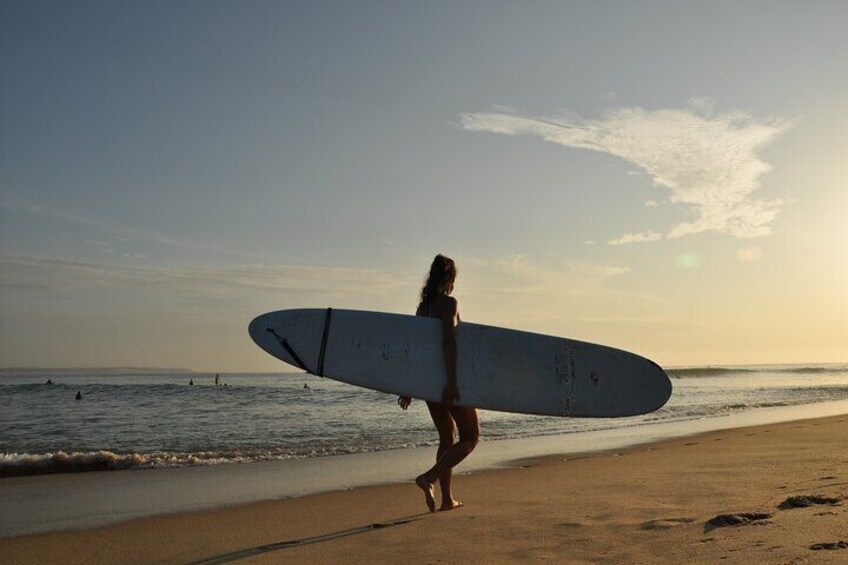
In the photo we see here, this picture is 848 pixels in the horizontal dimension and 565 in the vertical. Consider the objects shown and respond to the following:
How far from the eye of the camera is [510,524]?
12.9 feet

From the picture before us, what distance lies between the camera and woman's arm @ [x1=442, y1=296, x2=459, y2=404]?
14.3 ft

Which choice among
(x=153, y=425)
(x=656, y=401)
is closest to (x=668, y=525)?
(x=656, y=401)

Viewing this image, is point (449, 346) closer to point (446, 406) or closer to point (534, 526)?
point (446, 406)

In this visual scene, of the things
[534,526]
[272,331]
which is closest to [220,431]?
[272,331]

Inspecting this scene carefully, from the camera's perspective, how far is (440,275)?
4.40m

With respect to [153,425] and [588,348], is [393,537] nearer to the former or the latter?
[588,348]

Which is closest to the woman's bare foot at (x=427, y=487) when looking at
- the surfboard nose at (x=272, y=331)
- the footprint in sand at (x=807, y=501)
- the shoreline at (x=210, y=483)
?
the surfboard nose at (x=272, y=331)

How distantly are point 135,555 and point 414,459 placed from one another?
189 inches

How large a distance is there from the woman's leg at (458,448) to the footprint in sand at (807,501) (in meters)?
1.76

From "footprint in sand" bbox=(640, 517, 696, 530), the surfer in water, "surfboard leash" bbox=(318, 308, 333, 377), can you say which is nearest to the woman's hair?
the surfer in water

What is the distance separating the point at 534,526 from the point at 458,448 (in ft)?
2.21

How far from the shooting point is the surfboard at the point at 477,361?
4.90 m

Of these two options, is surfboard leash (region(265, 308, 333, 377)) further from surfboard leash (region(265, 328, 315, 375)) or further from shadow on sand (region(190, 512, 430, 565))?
shadow on sand (region(190, 512, 430, 565))

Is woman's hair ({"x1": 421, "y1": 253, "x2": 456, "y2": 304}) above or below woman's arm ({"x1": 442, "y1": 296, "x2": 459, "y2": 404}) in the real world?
above
